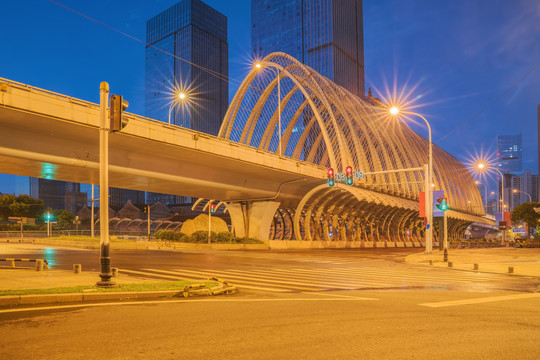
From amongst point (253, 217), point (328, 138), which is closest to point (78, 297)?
point (253, 217)

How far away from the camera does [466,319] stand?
8.07 metres

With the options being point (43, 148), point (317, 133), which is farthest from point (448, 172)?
point (43, 148)

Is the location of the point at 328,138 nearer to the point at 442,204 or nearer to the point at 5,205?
the point at 442,204

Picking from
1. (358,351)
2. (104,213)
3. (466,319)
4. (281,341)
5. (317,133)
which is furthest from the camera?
(317,133)

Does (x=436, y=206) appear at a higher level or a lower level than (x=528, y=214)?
higher

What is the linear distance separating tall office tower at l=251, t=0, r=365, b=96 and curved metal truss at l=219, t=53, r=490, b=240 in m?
100

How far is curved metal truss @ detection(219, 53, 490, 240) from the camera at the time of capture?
54469 millimetres

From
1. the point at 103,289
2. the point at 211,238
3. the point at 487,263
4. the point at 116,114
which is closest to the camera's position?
the point at 103,289

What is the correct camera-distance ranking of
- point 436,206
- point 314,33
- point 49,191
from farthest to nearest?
point 314,33 → point 49,191 → point 436,206

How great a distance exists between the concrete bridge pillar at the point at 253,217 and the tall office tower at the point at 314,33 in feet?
436

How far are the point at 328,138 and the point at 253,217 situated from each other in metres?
13.2

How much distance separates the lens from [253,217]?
50.2 meters

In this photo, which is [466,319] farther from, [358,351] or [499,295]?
[499,295]

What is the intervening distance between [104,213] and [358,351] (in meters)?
8.15
